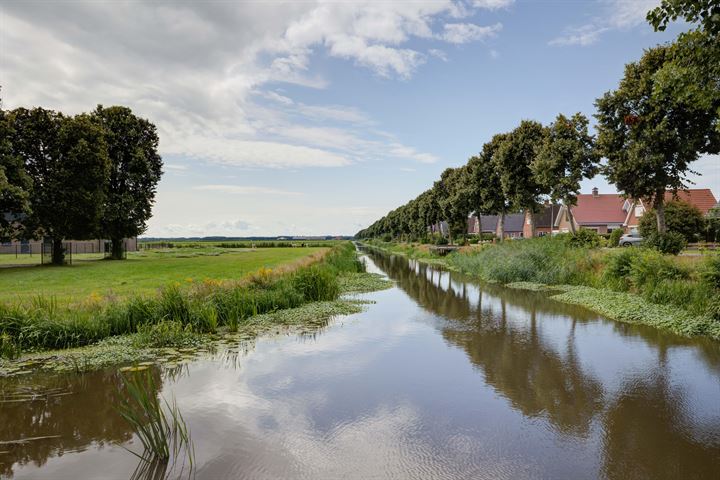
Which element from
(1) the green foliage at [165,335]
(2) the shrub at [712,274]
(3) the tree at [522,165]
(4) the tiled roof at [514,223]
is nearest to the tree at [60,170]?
(1) the green foliage at [165,335]

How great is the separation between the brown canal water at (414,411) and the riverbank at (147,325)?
937 mm

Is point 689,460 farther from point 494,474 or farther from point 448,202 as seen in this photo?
point 448,202

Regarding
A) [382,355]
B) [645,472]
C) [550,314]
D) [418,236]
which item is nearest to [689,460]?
[645,472]

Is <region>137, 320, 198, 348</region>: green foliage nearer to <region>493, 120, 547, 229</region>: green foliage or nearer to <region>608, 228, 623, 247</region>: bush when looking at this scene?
<region>493, 120, 547, 229</region>: green foliage

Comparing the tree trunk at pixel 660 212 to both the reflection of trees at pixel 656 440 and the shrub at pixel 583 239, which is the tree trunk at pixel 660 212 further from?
the reflection of trees at pixel 656 440

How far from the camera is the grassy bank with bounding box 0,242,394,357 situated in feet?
33.1

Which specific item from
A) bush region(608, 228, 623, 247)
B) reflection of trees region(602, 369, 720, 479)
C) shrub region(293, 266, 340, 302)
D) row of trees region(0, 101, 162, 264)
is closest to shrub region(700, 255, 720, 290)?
reflection of trees region(602, 369, 720, 479)

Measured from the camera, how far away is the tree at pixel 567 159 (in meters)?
26.7

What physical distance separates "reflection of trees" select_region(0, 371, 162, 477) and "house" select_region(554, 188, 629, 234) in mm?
65566

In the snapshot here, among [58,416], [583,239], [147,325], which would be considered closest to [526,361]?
[58,416]

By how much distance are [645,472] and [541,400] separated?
7.56 feet

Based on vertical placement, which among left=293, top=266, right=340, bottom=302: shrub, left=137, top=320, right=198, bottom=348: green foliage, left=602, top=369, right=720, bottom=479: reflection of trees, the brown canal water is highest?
left=293, top=266, right=340, bottom=302: shrub

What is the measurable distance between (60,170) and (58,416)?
28803 millimetres

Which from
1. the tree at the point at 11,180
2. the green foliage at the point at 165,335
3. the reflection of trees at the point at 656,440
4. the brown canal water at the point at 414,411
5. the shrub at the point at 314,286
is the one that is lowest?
the brown canal water at the point at 414,411
